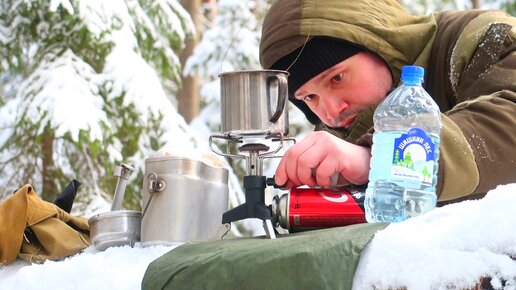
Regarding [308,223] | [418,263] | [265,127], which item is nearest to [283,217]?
[308,223]

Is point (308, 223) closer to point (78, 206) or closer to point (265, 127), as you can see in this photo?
point (265, 127)

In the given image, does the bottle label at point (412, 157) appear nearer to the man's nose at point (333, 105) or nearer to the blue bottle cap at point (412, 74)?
the blue bottle cap at point (412, 74)

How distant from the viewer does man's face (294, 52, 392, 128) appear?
2.75 m

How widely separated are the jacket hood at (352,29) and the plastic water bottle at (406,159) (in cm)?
53

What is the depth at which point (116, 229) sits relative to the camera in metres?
2.71

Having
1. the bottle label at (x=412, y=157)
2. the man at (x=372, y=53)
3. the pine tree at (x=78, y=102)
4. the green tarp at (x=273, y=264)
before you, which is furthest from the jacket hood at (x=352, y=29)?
the pine tree at (x=78, y=102)

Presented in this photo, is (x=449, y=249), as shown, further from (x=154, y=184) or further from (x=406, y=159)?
(x=154, y=184)

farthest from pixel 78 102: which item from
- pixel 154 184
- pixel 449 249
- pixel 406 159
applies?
pixel 449 249

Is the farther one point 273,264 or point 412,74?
point 412,74

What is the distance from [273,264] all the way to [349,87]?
118cm

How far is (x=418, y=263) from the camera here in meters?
1.53

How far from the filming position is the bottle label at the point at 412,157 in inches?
75.2

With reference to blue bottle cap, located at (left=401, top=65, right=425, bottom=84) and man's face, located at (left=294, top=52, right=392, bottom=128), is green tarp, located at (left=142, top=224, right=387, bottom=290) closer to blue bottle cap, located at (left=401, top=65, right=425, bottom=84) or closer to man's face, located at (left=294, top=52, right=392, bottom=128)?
blue bottle cap, located at (left=401, top=65, right=425, bottom=84)

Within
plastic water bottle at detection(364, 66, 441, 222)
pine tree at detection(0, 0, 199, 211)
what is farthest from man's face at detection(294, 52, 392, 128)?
pine tree at detection(0, 0, 199, 211)
